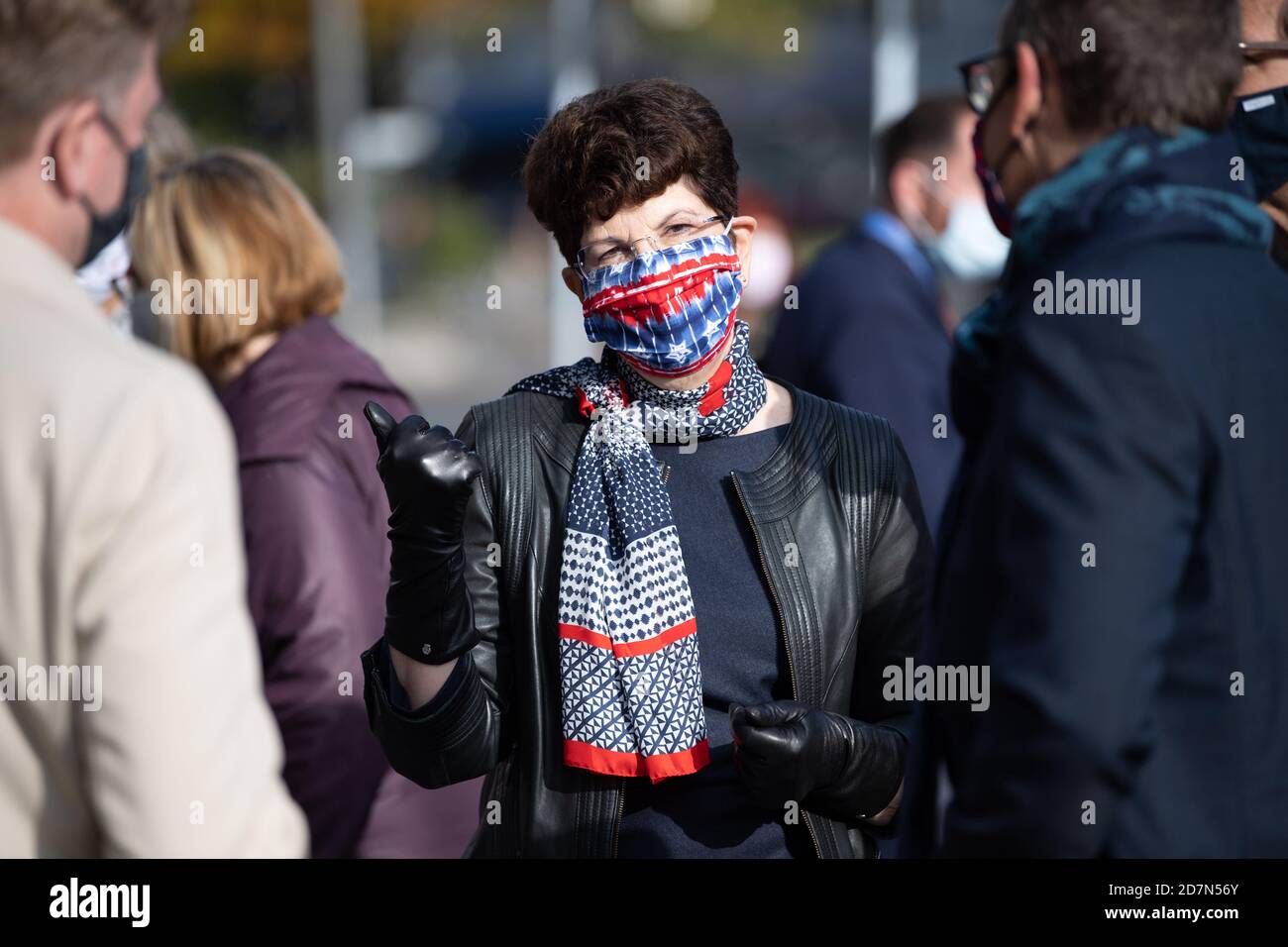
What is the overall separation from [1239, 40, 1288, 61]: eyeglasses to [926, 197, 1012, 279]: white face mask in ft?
9.35

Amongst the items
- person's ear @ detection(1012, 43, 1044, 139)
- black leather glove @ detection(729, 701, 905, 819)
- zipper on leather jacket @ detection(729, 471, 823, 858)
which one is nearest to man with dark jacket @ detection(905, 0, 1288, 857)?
person's ear @ detection(1012, 43, 1044, 139)

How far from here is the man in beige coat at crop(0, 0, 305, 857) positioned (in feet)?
5.05

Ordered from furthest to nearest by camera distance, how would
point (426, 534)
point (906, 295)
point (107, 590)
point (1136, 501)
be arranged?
point (906, 295) < point (426, 534) < point (1136, 501) < point (107, 590)

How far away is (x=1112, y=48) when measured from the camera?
1.85 m

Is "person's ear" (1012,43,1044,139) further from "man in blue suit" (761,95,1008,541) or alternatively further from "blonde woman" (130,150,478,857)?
"man in blue suit" (761,95,1008,541)

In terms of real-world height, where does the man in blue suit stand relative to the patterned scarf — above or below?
above

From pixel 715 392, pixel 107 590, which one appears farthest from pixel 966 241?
pixel 107 590

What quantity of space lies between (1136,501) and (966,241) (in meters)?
4.12

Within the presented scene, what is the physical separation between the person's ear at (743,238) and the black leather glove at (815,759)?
89 centimetres

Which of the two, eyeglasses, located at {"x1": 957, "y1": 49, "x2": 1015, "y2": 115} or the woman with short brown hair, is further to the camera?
the woman with short brown hair

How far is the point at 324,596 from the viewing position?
299 cm

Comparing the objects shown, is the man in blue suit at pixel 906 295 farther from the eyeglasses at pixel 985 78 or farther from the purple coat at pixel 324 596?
the eyeglasses at pixel 985 78

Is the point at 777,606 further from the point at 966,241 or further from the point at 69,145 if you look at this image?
the point at 966,241
